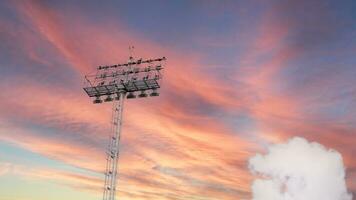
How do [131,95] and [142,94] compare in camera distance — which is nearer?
[142,94]

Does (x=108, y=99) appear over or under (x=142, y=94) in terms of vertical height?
over

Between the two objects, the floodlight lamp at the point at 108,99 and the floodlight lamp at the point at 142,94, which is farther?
the floodlight lamp at the point at 108,99

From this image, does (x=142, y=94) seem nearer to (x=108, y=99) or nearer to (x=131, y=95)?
(x=131, y=95)

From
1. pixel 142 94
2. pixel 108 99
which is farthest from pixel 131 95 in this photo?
pixel 108 99

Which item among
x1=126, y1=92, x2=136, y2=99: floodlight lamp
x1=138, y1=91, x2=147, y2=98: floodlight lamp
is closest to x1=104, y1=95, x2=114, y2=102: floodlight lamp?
x1=126, y1=92, x2=136, y2=99: floodlight lamp

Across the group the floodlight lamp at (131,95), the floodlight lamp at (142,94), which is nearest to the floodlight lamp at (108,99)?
the floodlight lamp at (131,95)

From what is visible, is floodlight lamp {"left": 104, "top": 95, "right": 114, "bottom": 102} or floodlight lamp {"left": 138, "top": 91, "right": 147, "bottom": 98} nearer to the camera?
floodlight lamp {"left": 138, "top": 91, "right": 147, "bottom": 98}

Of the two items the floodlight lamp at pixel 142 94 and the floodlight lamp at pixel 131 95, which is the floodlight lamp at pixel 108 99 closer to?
the floodlight lamp at pixel 131 95

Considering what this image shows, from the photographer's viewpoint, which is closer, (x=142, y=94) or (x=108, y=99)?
(x=142, y=94)

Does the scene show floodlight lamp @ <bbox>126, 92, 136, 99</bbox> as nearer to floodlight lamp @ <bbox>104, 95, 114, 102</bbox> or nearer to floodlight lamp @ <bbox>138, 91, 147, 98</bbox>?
floodlight lamp @ <bbox>138, 91, 147, 98</bbox>

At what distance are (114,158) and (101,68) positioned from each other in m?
16.1

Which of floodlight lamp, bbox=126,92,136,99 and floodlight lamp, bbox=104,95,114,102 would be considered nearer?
floodlight lamp, bbox=126,92,136,99

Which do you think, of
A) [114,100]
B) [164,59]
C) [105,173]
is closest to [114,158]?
[105,173]

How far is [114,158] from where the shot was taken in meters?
92.0
